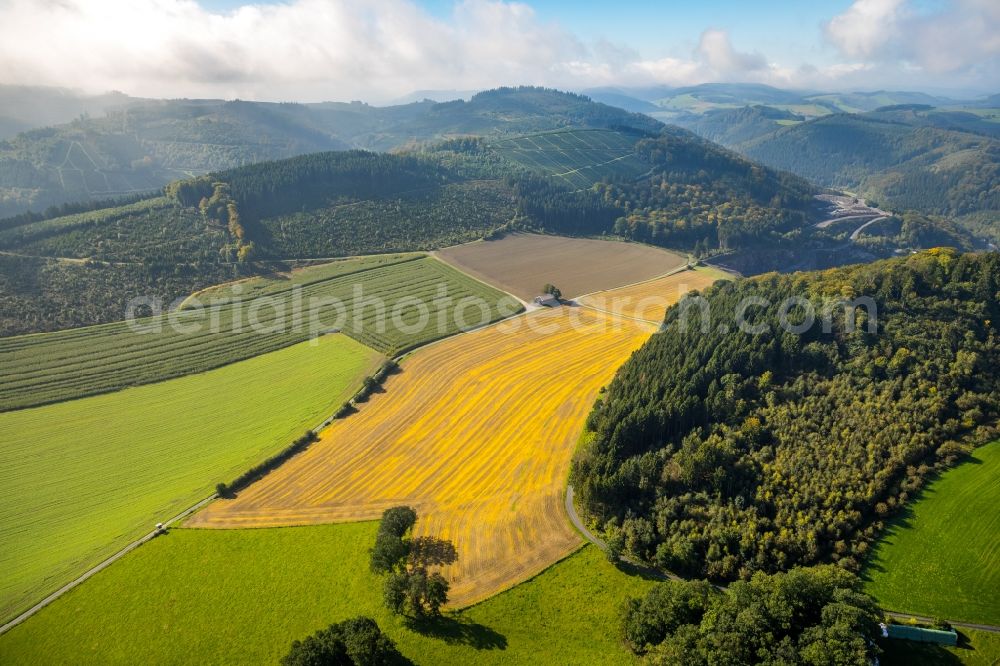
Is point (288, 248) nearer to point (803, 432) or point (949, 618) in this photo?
point (803, 432)

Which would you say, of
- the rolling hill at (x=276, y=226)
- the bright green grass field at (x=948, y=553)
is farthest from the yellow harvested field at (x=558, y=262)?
the bright green grass field at (x=948, y=553)

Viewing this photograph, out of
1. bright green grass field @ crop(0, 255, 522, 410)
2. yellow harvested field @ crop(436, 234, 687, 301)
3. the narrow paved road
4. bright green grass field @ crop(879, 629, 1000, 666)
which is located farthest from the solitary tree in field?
yellow harvested field @ crop(436, 234, 687, 301)

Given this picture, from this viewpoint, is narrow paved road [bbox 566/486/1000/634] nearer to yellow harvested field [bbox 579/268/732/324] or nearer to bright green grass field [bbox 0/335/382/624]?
bright green grass field [bbox 0/335/382/624]

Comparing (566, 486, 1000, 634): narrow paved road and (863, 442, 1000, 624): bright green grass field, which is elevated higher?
(863, 442, 1000, 624): bright green grass field

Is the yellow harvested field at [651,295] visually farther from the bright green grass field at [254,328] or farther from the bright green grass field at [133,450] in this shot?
the bright green grass field at [133,450]

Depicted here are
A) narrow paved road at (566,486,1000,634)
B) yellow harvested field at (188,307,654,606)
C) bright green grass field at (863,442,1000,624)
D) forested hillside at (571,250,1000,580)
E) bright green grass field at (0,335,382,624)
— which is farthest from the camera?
bright green grass field at (0,335,382,624)

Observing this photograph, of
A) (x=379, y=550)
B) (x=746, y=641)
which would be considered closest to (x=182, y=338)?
(x=379, y=550)
